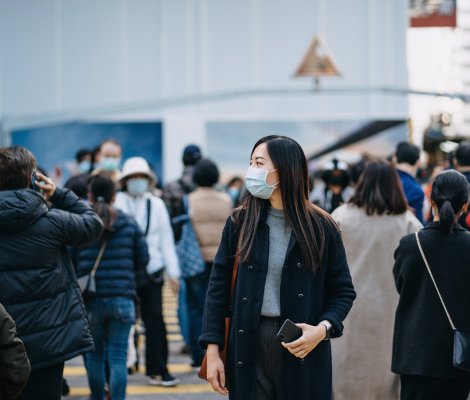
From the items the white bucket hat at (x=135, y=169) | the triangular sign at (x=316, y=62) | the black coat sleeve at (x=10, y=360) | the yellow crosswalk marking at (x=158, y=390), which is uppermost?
the triangular sign at (x=316, y=62)

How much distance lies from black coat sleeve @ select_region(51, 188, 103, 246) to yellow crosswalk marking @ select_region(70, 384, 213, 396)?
9.85 ft

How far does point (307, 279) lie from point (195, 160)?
6.39 metres

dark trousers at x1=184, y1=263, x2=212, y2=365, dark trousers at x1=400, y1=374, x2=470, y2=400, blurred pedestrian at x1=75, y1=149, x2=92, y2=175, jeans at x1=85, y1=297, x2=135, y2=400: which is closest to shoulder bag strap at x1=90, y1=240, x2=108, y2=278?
jeans at x1=85, y1=297, x2=135, y2=400

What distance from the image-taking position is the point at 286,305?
4145 mm

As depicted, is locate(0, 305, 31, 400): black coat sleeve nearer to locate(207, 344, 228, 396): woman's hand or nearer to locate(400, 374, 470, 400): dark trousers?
locate(207, 344, 228, 396): woman's hand

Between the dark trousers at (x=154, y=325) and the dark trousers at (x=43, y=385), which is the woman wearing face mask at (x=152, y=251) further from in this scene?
the dark trousers at (x=43, y=385)

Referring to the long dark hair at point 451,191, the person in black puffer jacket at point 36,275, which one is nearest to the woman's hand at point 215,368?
the person in black puffer jacket at point 36,275

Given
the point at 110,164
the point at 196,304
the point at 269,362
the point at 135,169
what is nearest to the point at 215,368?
the point at 269,362

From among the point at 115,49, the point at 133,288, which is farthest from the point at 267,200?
the point at 115,49

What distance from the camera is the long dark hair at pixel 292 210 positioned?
421cm

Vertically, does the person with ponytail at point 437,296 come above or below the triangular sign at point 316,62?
below

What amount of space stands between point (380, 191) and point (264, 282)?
2.65 m

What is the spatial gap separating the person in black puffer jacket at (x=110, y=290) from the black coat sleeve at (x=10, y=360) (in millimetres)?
3100

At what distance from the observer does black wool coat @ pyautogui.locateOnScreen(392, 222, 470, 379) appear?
523 cm
